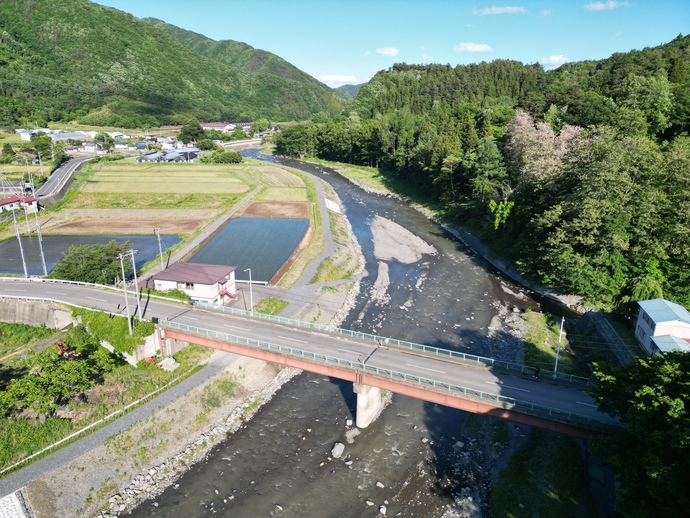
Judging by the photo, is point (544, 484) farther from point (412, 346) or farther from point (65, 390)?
point (65, 390)

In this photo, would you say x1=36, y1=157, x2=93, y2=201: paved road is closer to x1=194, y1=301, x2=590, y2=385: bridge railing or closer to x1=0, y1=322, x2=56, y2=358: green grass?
x1=0, y1=322, x2=56, y2=358: green grass

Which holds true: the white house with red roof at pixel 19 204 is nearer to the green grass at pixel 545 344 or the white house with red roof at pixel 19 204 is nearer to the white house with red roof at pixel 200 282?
the white house with red roof at pixel 200 282

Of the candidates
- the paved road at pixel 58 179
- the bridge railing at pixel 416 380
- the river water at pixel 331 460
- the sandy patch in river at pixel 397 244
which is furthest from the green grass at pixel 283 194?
the bridge railing at pixel 416 380

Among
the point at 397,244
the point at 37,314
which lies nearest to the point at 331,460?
the point at 37,314

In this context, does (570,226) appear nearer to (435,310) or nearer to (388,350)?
(435,310)

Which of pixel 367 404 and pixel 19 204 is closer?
pixel 367 404

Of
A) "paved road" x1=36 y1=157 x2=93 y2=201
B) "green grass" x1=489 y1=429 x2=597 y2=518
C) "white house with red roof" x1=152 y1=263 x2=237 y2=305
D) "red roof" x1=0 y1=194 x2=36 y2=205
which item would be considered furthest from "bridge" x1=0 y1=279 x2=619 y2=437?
"paved road" x1=36 y1=157 x2=93 y2=201

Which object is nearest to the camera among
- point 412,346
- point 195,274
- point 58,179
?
point 412,346
